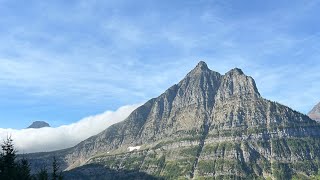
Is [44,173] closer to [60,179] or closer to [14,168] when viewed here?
[60,179]

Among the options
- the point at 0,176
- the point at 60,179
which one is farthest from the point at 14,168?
the point at 60,179

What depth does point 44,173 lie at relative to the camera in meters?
92.6

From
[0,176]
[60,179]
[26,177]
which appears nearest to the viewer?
→ [0,176]

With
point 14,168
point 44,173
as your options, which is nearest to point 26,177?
point 14,168

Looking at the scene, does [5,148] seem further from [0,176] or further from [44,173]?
[44,173]

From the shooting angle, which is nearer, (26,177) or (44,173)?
(26,177)

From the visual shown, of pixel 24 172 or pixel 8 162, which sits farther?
pixel 24 172

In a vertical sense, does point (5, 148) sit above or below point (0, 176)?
above

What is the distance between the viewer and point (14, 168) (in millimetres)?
76062

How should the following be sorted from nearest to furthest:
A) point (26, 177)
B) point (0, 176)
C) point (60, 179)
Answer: point (0, 176)
point (26, 177)
point (60, 179)

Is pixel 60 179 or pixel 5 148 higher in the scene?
pixel 5 148

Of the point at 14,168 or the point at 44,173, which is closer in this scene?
the point at 14,168

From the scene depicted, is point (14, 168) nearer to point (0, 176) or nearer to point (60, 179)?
point (0, 176)

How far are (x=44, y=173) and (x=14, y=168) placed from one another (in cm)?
1716
